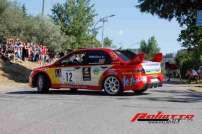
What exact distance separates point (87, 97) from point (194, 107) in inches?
158

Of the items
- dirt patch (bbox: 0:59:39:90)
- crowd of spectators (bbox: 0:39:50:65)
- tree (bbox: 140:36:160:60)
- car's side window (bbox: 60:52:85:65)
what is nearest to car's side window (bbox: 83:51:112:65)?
car's side window (bbox: 60:52:85:65)

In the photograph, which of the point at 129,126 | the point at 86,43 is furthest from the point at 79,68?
the point at 86,43

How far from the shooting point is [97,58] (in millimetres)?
17578

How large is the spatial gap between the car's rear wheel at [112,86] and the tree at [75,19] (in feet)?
125

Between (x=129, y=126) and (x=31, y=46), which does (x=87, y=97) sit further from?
(x=31, y=46)

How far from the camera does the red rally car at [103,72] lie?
16.9m

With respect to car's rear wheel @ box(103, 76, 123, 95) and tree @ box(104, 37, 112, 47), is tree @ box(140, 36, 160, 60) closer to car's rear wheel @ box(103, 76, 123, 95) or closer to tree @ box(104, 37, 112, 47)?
tree @ box(104, 37, 112, 47)

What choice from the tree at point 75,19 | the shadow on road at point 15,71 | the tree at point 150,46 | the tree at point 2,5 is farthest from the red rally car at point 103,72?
the tree at point 150,46

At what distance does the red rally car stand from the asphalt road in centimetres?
58

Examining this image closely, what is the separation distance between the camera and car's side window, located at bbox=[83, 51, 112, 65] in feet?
57.1

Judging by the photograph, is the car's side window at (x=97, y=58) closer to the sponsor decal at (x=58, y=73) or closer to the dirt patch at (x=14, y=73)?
the sponsor decal at (x=58, y=73)

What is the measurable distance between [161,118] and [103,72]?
6241 millimetres

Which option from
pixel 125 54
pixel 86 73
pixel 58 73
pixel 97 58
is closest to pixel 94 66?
pixel 97 58

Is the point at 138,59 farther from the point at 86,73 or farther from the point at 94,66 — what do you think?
the point at 86,73
